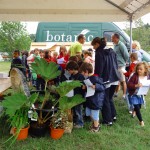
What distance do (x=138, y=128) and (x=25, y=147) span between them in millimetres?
1887

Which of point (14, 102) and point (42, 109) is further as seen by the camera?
point (42, 109)

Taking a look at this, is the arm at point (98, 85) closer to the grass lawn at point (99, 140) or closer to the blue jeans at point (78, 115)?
the blue jeans at point (78, 115)

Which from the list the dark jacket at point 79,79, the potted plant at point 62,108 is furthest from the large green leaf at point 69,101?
the dark jacket at point 79,79

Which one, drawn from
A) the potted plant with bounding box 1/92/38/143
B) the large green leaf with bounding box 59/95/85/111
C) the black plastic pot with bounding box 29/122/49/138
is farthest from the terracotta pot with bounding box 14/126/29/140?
the large green leaf with bounding box 59/95/85/111

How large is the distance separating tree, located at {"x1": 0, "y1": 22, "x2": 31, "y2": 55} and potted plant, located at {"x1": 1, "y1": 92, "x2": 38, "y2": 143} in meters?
27.3

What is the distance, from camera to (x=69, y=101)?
3727 mm

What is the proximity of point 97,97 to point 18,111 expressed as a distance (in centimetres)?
119

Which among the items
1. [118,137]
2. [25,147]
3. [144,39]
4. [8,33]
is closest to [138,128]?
[118,137]

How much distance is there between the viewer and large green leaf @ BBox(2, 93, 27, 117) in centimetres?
322

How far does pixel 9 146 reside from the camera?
334 cm

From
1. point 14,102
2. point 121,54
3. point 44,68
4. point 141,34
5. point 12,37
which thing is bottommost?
point 14,102

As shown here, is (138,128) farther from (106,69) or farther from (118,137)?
(106,69)

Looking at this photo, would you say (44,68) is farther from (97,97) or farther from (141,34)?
(141,34)

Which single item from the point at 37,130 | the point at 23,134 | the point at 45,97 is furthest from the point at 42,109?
the point at 23,134
